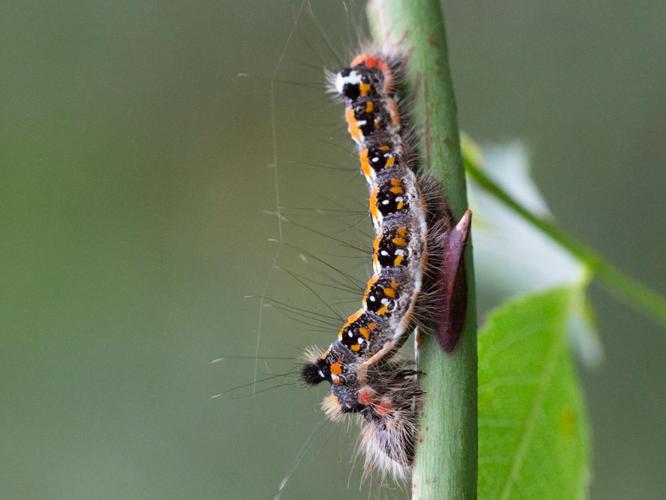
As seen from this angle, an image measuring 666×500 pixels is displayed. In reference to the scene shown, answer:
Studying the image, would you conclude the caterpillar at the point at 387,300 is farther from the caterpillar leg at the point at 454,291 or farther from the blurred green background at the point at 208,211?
the blurred green background at the point at 208,211

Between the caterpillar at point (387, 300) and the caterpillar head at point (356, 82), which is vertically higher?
the caterpillar head at point (356, 82)

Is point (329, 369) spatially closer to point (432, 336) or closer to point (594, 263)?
point (432, 336)

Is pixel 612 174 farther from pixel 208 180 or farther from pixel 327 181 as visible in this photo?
pixel 208 180

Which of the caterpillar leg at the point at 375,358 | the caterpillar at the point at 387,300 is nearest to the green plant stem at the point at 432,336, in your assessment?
the caterpillar at the point at 387,300

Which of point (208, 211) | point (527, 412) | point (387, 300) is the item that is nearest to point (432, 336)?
point (387, 300)

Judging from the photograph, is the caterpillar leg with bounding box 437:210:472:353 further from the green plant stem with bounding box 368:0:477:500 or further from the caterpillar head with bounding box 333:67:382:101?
the caterpillar head with bounding box 333:67:382:101
